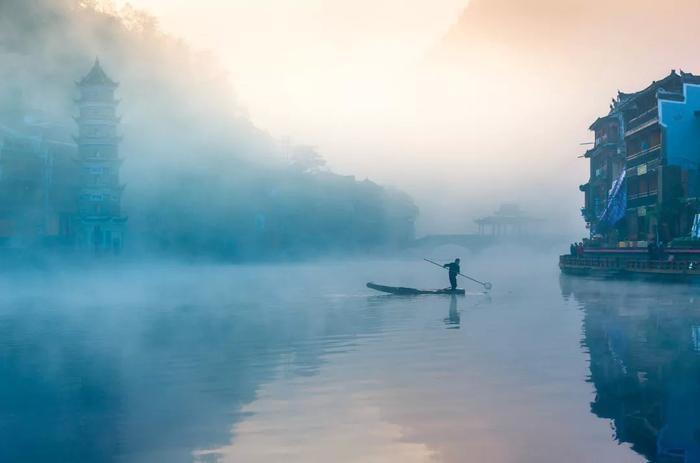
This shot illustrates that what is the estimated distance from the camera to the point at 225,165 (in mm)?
115688

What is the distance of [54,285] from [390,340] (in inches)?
1857

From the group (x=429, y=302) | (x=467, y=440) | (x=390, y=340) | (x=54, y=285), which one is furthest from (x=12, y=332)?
(x=54, y=285)

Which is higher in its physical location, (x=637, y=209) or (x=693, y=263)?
(x=637, y=209)

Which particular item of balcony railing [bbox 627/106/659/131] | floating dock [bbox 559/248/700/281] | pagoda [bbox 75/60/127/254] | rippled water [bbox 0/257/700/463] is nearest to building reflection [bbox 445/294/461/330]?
rippled water [bbox 0/257/700/463]

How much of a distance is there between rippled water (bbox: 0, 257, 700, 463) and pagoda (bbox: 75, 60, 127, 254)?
59023mm

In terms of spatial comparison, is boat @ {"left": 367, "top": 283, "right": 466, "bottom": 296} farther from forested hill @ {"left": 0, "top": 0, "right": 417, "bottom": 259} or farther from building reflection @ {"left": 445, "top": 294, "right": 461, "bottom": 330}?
forested hill @ {"left": 0, "top": 0, "right": 417, "bottom": 259}

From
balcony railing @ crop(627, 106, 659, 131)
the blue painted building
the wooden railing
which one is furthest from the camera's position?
balcony railing @ crop(627, 106, 659, 131)

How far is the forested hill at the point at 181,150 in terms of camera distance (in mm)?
102125

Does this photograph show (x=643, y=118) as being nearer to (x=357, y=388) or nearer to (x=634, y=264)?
(x=634, y=264)

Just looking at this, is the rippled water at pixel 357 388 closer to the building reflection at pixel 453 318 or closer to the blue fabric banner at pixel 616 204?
the building reflection at pixel 453 318

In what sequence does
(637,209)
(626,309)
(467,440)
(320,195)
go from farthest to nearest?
(320,195) < (637,209) < (626,309) < (467,440)

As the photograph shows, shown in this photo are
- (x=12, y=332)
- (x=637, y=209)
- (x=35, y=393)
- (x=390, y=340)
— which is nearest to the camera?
(x=35, y=393)

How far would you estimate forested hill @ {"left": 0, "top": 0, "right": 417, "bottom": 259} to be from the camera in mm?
102125

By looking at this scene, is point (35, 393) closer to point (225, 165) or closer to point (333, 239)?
point (225, 165)
